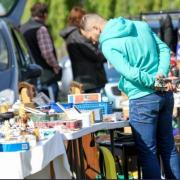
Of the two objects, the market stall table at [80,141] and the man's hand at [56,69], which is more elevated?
the man's hand at [56,69]

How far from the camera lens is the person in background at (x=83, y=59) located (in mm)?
10711

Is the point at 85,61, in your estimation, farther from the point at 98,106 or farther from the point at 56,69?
the point at 98,106

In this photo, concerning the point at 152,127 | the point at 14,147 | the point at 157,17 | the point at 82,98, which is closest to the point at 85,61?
the point at 157,17

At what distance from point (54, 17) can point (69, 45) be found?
38.7 ft

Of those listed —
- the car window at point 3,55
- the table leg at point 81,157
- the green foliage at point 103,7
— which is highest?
the green foliage at point 103,7

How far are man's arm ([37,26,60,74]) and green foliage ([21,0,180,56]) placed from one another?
8.74 m

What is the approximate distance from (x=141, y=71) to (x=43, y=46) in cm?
497

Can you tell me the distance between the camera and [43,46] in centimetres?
1127

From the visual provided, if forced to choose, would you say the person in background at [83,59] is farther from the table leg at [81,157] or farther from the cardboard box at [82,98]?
the table leg at [81,157]

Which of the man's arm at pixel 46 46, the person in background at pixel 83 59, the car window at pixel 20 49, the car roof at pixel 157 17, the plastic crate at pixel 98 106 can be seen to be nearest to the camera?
the plastic crate at pixel 98 106

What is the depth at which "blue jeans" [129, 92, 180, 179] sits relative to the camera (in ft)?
21.4

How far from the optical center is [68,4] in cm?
2252

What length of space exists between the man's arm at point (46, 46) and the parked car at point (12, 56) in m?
0.22

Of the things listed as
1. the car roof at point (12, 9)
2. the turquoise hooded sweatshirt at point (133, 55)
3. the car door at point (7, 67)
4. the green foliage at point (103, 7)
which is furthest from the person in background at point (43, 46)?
the green foliage at point (103, 7)
